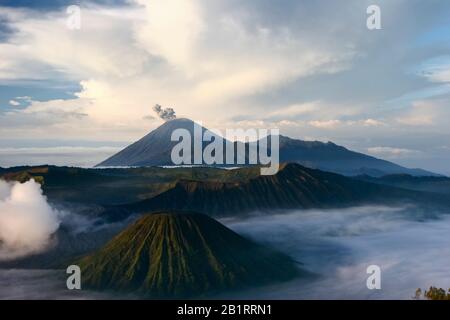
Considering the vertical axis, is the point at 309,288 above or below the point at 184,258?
below

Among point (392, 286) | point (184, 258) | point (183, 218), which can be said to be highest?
point (183, 218)

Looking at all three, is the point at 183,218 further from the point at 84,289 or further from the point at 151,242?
the point at 84,289

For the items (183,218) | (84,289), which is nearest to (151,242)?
(183,218)
